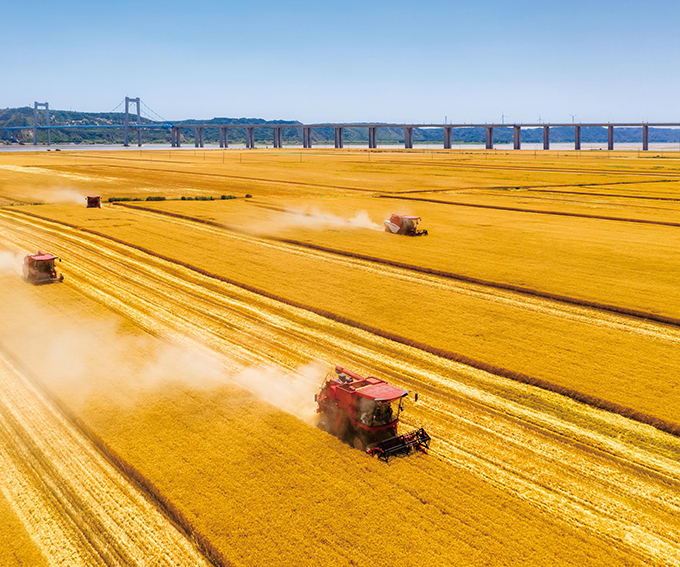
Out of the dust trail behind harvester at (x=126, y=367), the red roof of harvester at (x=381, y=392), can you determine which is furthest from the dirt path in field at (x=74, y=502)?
the red roof of harvester at (x=381, y=392)

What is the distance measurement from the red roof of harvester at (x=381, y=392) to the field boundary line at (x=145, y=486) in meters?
5.74

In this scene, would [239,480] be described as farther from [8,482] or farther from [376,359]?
[376,359]

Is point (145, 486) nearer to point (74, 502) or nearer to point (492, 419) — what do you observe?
point (74, 502)

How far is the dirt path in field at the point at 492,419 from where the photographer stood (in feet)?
54.0

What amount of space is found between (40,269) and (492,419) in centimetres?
2810

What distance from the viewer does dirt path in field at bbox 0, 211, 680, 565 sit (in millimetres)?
16453

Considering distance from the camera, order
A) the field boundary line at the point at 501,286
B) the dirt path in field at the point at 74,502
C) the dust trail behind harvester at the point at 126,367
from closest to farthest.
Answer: the dirt path in field at the point at 74,502 → the dust trail behind harvester at the point at 126,367 → the field boundary line at the point at 501,286

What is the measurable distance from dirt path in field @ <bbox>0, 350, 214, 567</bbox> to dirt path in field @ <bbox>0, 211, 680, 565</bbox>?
7800 mm

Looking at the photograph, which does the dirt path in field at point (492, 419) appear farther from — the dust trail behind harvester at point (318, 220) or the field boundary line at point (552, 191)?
the field boundary line at point (552, 191)

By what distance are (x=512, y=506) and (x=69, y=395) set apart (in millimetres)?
15121

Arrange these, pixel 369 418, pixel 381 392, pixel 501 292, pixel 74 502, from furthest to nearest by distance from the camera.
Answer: pixel 501 292
pixel 369 418
pixel 381 392
pixel 74 502

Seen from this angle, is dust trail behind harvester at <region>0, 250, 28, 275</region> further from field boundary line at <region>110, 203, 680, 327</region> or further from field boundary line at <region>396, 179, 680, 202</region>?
field boundary line at <region>396, 179, 680, 202</region>

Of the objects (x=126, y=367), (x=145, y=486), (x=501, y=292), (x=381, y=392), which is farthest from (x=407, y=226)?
(x=145, y=486)

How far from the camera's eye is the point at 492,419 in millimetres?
21094
